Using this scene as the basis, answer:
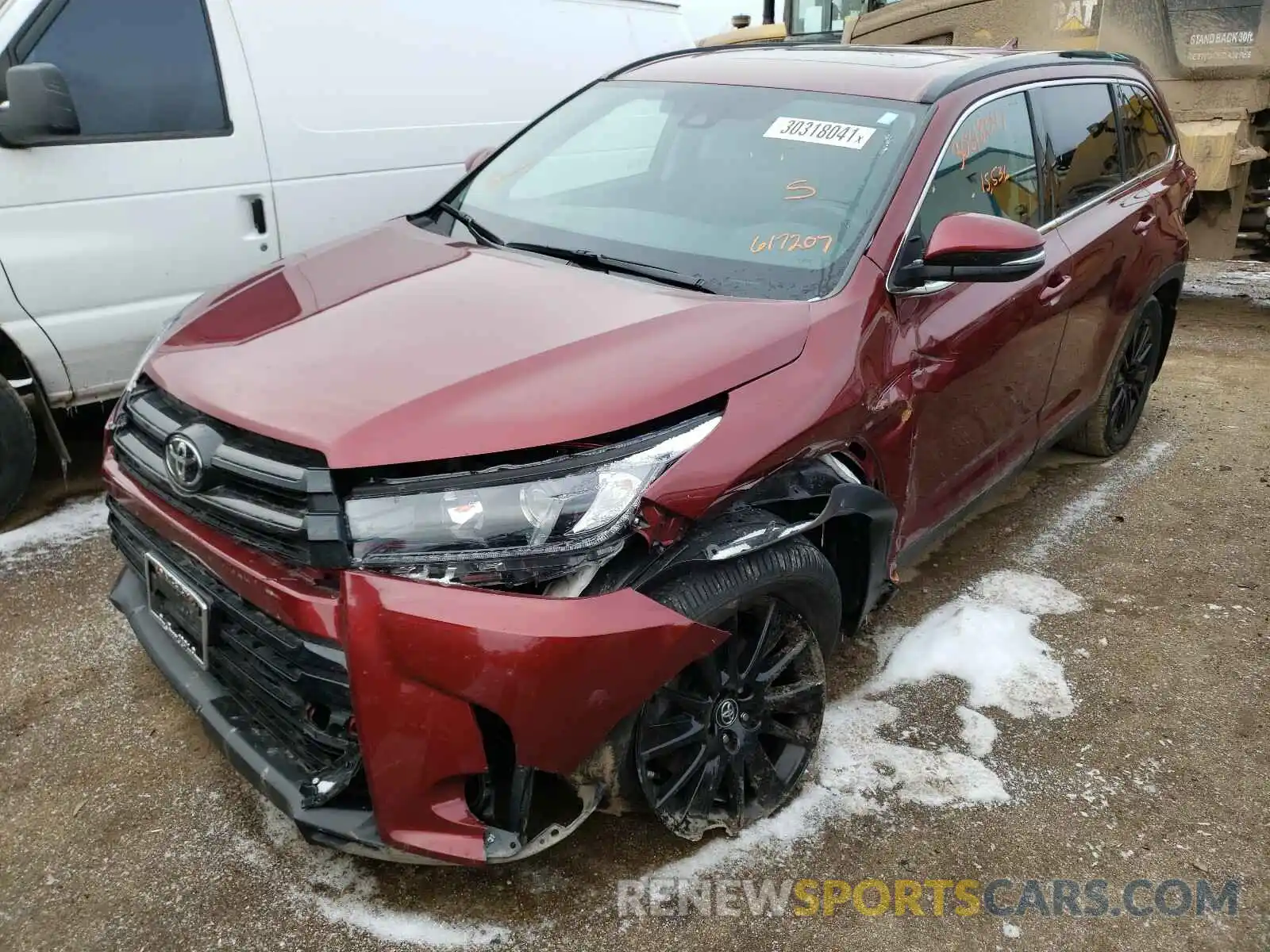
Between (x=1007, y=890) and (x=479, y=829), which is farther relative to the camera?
(x=1007, y=890)

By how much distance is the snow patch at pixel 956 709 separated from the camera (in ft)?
8.22

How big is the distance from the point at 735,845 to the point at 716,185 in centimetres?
180

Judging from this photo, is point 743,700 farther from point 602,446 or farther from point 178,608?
point 178,608

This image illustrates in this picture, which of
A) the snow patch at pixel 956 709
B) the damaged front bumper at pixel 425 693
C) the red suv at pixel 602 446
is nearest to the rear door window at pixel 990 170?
the red suv at pixel 602 446

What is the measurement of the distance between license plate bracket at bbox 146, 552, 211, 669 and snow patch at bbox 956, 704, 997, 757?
201 centimetres

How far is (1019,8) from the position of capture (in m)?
7.13

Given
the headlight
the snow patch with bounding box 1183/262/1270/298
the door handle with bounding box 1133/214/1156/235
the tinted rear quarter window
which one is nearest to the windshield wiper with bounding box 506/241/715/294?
the headlight

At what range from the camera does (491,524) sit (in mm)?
1926

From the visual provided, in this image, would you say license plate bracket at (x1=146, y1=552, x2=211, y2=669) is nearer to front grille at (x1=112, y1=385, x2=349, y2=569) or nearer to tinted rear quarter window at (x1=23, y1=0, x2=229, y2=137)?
front grille at (x1=112, y1=385, x2=349, y2=569)

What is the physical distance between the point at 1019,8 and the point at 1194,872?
6.51 m

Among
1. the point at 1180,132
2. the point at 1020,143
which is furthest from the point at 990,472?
the point at 1180,132

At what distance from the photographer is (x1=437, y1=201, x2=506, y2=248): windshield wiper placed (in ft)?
9.80

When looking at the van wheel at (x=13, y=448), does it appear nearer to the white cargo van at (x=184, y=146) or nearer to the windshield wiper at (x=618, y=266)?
the white cargo van at (x=184, y=146)

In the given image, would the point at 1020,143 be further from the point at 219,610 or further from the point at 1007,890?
the point at 219,610
